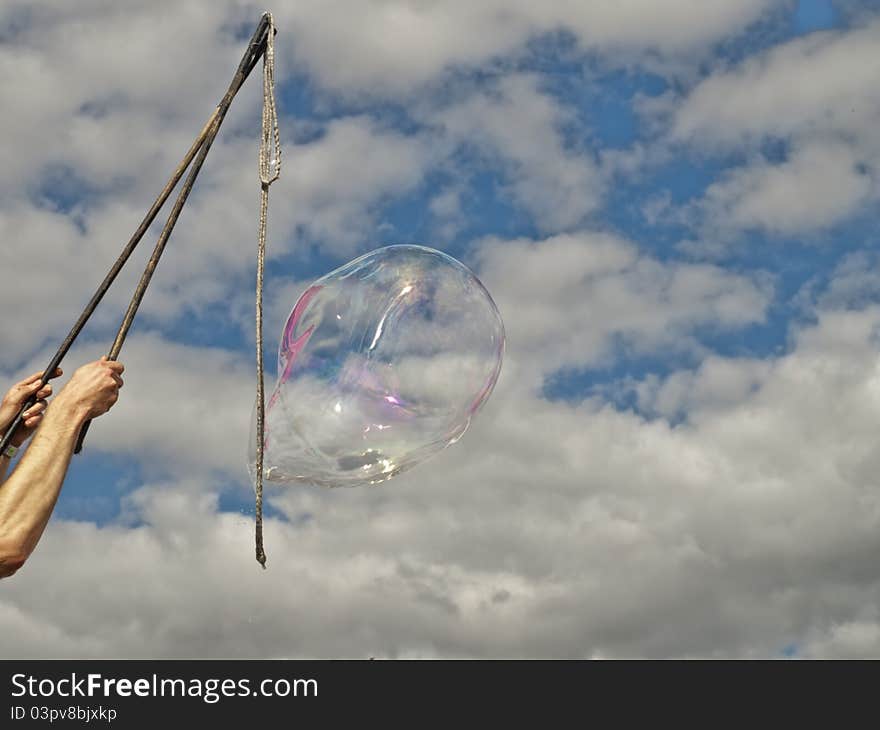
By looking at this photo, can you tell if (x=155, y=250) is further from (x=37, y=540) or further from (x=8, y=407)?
(x=37, y=540)

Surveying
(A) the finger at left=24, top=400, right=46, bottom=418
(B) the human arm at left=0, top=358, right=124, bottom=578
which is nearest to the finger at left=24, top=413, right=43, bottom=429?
(A) the finger at left=24, top=400, right=46, bottom=418

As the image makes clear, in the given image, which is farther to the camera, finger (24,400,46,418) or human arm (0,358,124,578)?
finger (24,400,46,418)

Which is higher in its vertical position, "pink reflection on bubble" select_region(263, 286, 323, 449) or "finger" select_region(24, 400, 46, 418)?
"pink reflection on bubble" select_region(263, 286, 323, 449)

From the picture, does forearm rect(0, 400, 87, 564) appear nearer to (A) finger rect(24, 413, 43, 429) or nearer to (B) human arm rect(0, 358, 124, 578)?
(B) human arm rect(0, 358, 124, 578)

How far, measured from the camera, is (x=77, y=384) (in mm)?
11477

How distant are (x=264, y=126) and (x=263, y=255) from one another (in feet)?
7.37

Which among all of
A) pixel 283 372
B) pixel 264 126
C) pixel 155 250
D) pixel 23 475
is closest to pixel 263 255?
pixel 155 250

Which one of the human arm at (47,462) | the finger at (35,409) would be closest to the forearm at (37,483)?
the human arm at (47,462)

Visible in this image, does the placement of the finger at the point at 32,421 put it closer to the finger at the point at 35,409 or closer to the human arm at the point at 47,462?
the finger at the point at 35,409

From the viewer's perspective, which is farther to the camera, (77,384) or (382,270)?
(382,270)

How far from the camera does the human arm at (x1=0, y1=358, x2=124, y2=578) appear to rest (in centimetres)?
1051

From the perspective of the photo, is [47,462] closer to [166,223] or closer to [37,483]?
[37,483]

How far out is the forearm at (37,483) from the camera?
1049cm

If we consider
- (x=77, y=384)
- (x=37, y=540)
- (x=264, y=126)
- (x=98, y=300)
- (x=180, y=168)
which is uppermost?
(x=264, y=126)
